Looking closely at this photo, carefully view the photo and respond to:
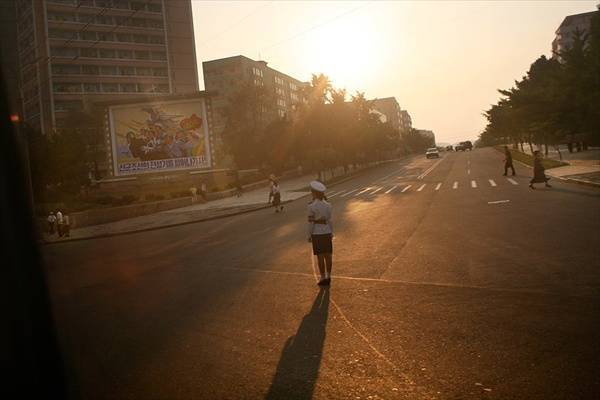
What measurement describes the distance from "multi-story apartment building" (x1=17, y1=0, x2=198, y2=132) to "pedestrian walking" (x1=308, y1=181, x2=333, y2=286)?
74.2 meters

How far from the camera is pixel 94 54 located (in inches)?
3364

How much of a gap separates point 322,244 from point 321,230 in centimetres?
26

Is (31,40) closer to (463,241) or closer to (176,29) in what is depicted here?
(176,29)

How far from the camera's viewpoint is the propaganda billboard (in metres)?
39.3

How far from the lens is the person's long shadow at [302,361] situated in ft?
13.1

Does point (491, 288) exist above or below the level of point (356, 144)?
below

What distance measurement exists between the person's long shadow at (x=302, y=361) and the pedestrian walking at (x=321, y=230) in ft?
5.56

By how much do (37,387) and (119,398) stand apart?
6.48 ft

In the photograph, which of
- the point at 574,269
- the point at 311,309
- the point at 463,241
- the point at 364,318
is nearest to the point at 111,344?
the point at 311,309

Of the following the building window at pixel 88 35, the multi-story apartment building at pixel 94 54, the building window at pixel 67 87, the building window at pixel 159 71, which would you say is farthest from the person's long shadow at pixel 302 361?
the building window at pixel 159 71

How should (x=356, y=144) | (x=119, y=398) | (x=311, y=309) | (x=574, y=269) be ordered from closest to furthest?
(x=119, y=398) < (x=311, y=309) < (x=574, y=269) < (x=356, y=144)

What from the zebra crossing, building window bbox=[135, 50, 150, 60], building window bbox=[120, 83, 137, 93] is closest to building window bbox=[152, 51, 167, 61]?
building window bbox=[135, 50, 150, 60]

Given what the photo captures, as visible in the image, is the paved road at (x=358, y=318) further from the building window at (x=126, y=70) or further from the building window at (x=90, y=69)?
the building window at (x=126, y=70)

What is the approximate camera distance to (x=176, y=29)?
97750 millimetres
